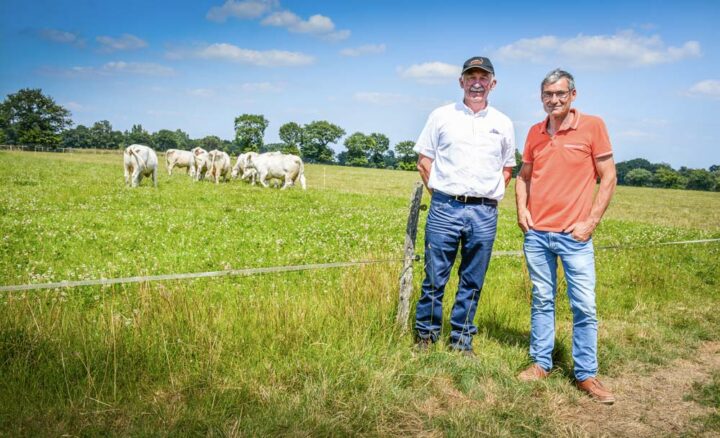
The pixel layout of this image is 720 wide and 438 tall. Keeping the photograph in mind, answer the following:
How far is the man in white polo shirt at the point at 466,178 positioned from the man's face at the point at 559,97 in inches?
21.0

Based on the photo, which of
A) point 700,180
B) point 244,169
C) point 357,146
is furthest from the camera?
point 357,146

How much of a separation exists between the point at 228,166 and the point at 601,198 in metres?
31.4

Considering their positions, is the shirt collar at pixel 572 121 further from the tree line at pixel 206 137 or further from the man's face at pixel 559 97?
the tree line at pixel 206 137

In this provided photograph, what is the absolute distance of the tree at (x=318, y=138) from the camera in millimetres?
141000

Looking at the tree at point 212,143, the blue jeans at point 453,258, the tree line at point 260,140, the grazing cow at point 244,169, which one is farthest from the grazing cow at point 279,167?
the tree at point 212,143

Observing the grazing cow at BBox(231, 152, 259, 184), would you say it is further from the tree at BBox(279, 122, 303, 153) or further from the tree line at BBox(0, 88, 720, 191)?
the tree at BBox(279, 122, 303, 153)

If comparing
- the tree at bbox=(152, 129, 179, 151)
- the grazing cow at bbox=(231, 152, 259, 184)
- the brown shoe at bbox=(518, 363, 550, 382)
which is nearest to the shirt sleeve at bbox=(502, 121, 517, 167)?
the brown shoe at bbox=(518, 363, 550, 382)

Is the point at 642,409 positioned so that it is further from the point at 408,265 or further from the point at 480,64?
the point at 480,64

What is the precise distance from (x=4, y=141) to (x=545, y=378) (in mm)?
133079

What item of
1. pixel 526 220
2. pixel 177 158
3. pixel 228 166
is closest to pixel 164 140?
pixel 177 158

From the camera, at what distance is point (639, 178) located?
106 m

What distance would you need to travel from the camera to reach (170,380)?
402cm

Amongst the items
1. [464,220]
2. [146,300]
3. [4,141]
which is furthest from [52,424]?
[4,141]

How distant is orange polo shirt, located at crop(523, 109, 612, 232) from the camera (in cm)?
429
